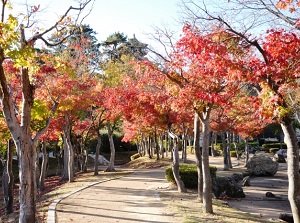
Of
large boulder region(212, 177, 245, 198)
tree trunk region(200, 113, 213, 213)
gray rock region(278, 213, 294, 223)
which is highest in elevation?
tree trunk region(200, 113, 213, 213)

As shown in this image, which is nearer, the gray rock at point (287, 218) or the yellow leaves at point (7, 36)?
the yellow leaves at point (7, 36)

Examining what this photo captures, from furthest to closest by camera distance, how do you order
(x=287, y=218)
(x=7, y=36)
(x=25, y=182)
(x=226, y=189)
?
(x=226, y=189) → (x=287, y=218) → (x=25, y=182) → (x=7, y=36)

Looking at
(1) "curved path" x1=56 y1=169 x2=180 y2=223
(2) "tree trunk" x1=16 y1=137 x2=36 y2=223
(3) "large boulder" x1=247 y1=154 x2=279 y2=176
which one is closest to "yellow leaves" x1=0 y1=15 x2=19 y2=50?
(2) "tree trunk" x1=16 y1=137 x2=36 y2=223

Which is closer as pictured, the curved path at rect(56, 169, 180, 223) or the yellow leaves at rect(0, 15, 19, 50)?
the yellow leaves at rect(0, 15, 19, 50)

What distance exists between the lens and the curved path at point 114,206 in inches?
342

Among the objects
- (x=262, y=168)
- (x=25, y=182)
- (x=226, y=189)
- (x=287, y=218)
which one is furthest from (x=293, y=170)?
(x=262, y=168)

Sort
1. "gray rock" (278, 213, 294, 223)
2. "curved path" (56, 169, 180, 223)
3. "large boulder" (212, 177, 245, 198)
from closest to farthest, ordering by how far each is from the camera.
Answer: "curved path" (56, 169, 180, 223)
"gray rock" (278, 213, 294, 223)
"large boulder" (212, 177, 245, 198)

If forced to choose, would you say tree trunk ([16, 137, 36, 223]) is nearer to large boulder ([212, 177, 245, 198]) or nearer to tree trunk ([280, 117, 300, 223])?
tree trunk ([280, 117, 300, 223])

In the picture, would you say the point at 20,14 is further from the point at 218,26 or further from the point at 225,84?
the point at 225,84

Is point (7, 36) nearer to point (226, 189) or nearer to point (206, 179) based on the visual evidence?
point (206, 179)

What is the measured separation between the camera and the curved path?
342 inches

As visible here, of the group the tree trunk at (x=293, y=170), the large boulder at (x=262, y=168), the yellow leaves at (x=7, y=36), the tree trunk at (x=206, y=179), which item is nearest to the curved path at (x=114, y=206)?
the tree trunk at (x=206, y=179)

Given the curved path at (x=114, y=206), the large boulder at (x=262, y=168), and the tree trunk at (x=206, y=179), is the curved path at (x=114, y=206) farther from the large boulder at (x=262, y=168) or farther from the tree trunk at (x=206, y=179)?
the large boulder at (x=262, y=168)

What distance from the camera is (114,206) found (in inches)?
410
